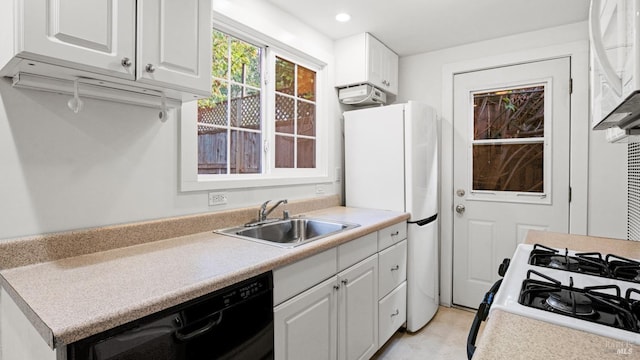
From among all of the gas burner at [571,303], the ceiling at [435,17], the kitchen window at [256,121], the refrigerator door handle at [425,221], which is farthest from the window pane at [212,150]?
the gas burner at [571,303]

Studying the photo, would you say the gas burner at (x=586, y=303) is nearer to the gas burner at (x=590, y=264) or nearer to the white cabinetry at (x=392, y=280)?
the gas burner at (x=590, y=264)

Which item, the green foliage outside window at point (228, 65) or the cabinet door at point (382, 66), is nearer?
the green foliage outside window at point (228, 65)

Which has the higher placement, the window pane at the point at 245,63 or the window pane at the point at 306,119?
the window pane at the point at 245,63

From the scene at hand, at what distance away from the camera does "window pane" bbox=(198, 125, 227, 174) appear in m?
1.90

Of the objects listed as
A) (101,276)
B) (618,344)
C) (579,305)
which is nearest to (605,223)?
(579,305)

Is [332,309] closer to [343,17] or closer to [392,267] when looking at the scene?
[392,267]

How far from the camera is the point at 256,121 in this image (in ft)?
7.40

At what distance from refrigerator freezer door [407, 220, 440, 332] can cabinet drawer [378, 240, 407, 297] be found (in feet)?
0.23

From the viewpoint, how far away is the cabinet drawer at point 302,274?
1338 mm

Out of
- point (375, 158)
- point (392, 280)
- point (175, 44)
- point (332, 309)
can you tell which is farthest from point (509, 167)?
point (175, 44)

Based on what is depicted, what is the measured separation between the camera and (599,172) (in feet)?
7.80

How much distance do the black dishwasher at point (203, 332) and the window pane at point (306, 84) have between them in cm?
174

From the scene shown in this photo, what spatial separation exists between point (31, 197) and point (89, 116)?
374 mm

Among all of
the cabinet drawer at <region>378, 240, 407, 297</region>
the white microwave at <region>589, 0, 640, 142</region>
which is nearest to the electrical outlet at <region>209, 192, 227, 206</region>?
the cabinet drawer at <region>378, 240, 407, 297</region>
